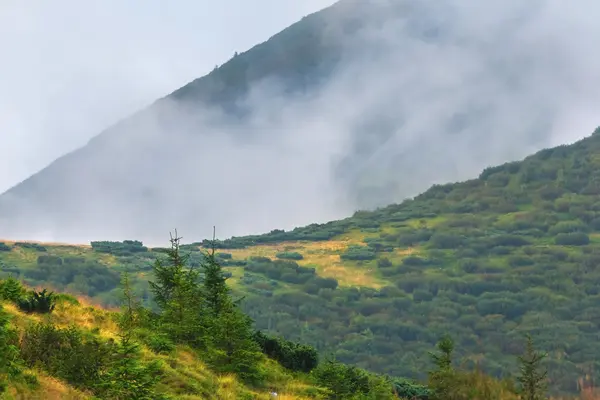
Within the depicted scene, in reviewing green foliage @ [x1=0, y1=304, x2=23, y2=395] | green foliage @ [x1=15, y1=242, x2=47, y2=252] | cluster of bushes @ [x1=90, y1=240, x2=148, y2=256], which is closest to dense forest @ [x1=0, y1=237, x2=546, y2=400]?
green foliage @ [x1=0, y1=304, x2=23, y2=395]

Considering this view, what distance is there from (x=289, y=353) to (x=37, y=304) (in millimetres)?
10890

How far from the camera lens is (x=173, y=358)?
18.0m

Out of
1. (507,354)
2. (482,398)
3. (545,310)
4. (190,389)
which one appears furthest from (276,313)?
(190,389)

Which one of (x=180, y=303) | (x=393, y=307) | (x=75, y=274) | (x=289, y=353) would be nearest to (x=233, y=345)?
(x=180, y=303)

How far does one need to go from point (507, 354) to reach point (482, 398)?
428 ft

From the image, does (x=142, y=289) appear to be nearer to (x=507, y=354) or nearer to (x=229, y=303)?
(x=507, y=354)

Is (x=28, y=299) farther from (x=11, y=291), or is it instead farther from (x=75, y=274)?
(x=75, y=274)

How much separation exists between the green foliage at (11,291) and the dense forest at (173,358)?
37 mm

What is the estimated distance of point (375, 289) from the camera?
626 ft

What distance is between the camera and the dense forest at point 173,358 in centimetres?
1269

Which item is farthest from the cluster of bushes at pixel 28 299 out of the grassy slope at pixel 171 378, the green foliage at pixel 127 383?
the green foliage at pixel 127 383

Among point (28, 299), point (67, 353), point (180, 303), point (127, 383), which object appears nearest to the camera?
point (127, 383)

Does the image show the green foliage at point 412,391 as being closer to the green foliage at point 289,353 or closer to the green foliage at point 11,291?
the green foliage at point 289,353

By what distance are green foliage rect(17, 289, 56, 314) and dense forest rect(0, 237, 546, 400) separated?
0.03 metres
